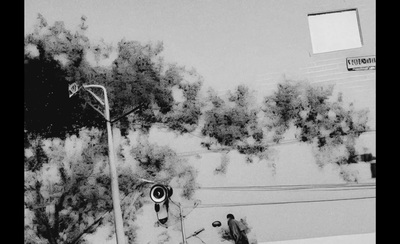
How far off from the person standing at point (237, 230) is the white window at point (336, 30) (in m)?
2.61

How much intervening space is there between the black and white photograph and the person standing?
0.03 meters

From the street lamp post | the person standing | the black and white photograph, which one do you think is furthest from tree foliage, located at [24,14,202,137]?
the person standing

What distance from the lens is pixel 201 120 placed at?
5520 mm

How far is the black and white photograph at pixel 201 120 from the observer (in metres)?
5.34

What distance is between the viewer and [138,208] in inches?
214

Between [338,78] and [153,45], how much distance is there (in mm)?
2635

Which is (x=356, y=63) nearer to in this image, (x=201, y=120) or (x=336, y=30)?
(x=336, y=30)

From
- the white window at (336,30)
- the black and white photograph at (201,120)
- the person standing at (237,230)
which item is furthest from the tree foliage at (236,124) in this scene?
the white window at (336,30)

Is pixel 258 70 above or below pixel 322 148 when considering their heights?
above

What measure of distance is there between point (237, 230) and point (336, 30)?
10.2ft

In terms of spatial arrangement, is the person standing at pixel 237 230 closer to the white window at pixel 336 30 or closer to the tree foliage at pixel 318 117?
the tree foliage at pixel 318 117

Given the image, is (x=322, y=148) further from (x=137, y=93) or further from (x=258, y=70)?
(x=137, y=93)
